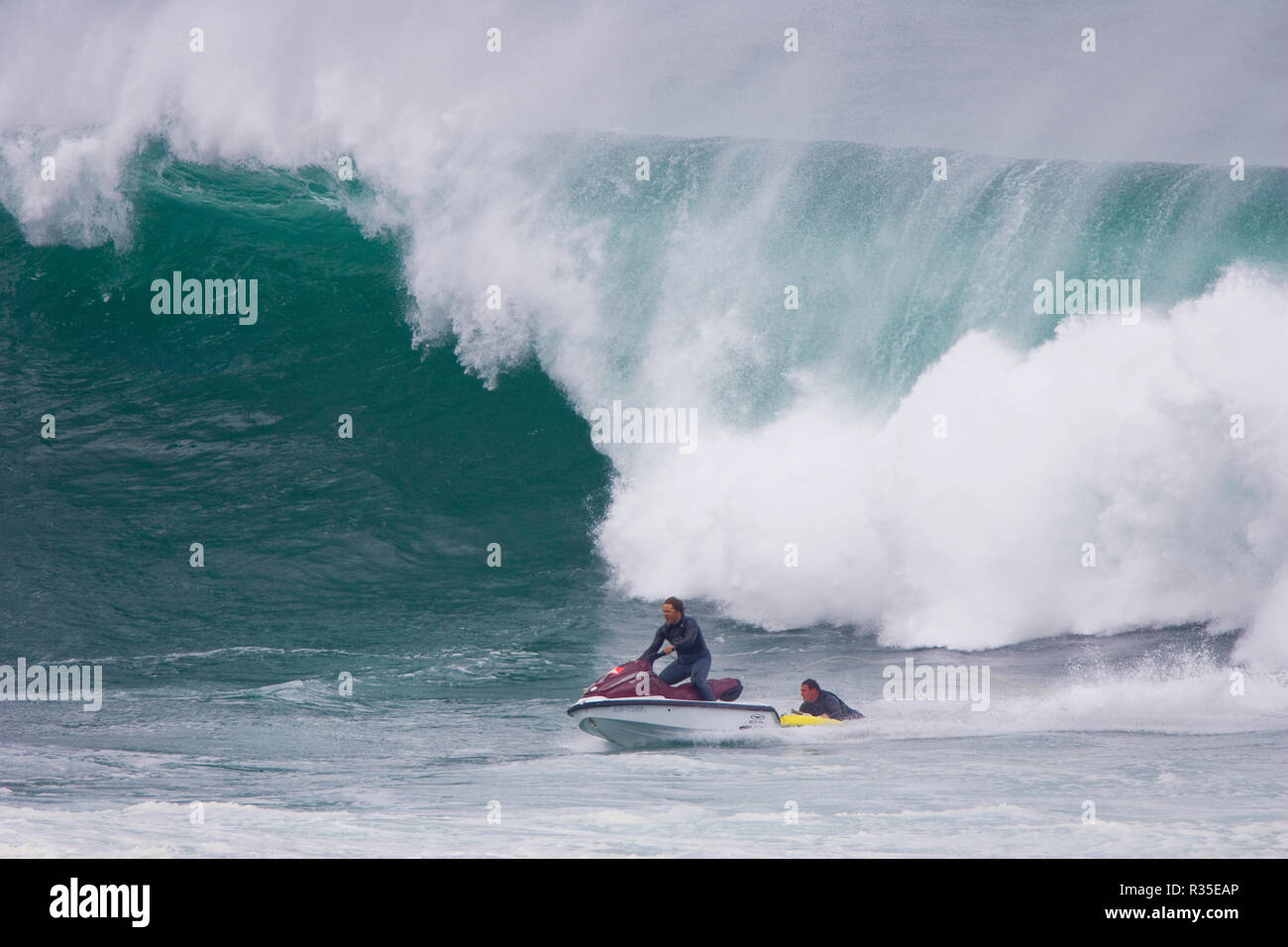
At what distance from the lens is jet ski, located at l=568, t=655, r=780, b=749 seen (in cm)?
1091

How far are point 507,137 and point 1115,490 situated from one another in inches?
434

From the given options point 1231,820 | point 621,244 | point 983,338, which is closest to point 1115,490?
point 983,338

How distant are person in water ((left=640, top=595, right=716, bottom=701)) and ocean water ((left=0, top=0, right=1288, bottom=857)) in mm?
656

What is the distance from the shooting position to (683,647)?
11.3 metres

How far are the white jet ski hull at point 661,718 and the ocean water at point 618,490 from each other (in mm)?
167

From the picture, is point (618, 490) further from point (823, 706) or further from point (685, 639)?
point (823, 706)

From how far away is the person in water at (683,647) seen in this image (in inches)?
446

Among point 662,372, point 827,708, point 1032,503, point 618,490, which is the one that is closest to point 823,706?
point 827,708

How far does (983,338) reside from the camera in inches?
695

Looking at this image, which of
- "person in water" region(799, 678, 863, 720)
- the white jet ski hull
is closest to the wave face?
"person in water" region(799, 678, 863, 720)

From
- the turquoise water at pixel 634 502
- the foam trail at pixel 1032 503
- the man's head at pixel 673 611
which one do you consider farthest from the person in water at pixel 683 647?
the foam trail at pixel 1032 503

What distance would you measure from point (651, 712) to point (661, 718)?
0.12 meters

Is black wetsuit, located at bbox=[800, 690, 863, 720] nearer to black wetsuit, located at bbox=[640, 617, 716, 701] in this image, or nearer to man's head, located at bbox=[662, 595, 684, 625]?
black wetsuit, located at bbox=[640, 617, 716, 701]

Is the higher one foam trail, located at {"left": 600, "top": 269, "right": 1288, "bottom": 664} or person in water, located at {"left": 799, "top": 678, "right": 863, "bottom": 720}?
foam trail, located at {"left": 600, "top": 269, "right": 1288, "bottom": 664}
